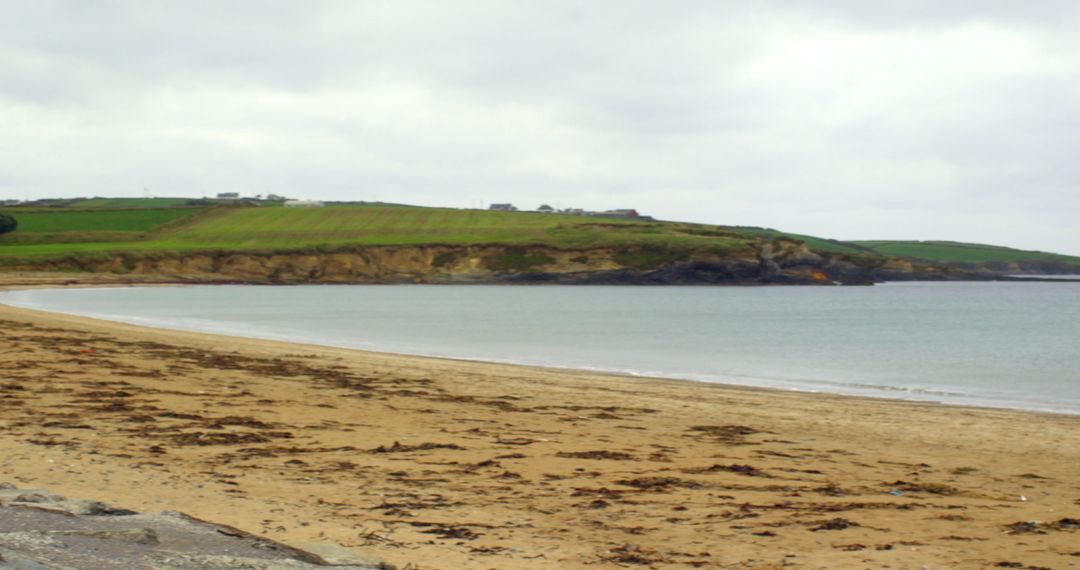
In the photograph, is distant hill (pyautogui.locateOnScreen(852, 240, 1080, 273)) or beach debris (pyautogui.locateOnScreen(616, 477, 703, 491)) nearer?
beach debris (pyautogui.locateOnScreen(616, 477, 703, 491))

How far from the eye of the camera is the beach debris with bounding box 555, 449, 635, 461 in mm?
11922

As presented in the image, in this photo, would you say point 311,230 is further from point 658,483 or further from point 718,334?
point 658,483

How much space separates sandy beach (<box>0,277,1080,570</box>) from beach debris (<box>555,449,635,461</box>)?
0.04 m

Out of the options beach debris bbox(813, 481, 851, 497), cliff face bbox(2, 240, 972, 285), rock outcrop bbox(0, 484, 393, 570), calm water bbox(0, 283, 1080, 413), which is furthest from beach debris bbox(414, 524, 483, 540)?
cliff face bbox(2, 240, 972, 285)

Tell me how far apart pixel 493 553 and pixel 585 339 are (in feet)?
110

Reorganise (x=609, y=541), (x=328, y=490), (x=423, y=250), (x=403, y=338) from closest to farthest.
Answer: (x=609, y=541) < (x=328, y=490) < (x=403, y=338) < (x=423, y=250)

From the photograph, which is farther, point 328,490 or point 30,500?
point 328,490

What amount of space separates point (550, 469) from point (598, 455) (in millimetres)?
1237

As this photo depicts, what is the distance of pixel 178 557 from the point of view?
5848 millimetres

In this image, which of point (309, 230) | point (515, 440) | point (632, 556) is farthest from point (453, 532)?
point (309, 230)

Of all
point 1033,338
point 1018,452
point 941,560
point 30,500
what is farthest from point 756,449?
point 1033,338

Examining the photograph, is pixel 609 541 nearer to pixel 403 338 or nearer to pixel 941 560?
pixel 941 560

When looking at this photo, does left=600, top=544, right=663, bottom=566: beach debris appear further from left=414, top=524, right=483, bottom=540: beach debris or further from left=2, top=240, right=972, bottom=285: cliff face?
left=2, top=240, right=972, bottom=285: cliff face

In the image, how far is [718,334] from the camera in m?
45.5
